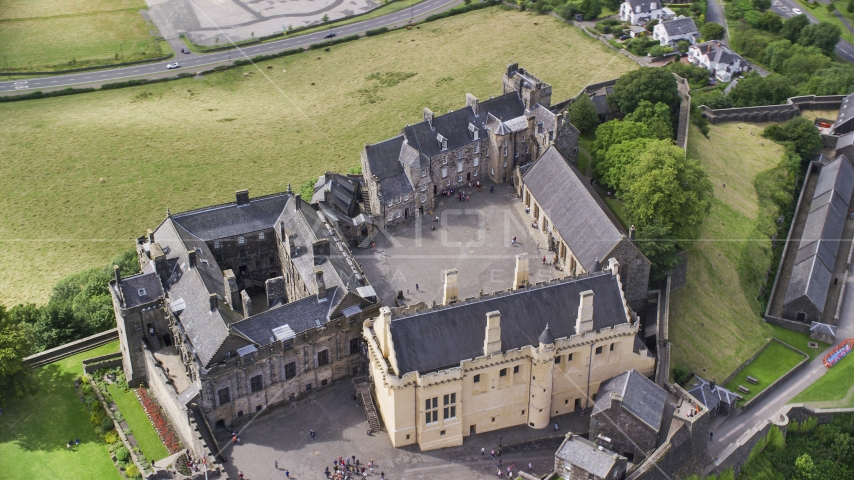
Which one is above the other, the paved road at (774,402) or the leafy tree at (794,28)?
the leafy tree at (794,28)

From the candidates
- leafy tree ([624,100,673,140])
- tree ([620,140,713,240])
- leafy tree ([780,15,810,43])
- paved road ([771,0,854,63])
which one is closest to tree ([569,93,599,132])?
leafy tree ([624,100,673,140])

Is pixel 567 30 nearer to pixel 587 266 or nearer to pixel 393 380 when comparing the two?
pixel 587 266

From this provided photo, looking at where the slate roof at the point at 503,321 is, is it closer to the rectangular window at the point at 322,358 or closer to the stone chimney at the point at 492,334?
the stone chimney at the point at 492,334

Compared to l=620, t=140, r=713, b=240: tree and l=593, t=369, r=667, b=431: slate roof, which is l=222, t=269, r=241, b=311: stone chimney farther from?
l=620, t=140, r=713, b=240: tree

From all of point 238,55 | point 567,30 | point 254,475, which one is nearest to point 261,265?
point 254,475

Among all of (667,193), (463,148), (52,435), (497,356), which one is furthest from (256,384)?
(667,193)

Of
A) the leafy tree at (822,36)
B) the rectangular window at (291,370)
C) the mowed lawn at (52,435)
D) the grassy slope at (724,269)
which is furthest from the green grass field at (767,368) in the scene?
the leafy tree at (822,36)

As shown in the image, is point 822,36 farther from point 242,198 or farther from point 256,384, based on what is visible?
point 256,384
